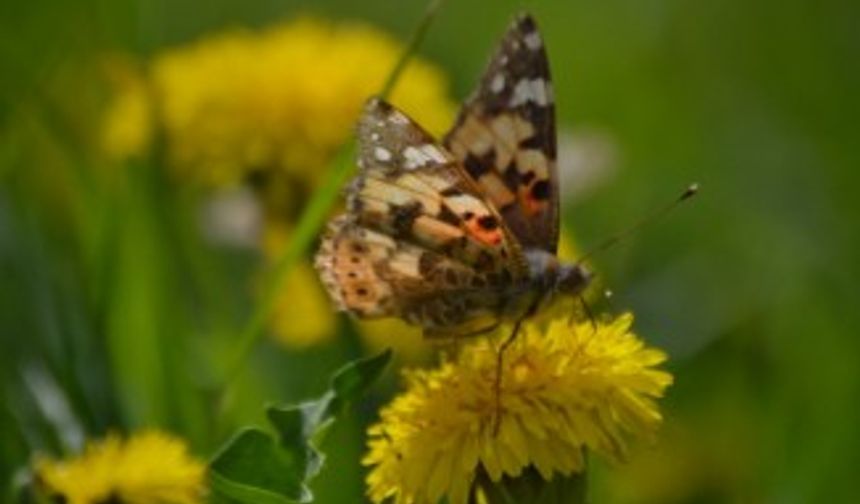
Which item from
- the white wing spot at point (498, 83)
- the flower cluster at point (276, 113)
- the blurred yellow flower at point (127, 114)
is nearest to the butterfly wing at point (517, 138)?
the white wing spot at point (498, 83)

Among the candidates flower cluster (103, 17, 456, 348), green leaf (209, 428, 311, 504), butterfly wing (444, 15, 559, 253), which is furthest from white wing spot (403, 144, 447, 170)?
flower cluster (103, 17, 456, 348)

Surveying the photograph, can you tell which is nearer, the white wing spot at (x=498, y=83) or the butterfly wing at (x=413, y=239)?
the butterfly wing at (x=413, y=239)

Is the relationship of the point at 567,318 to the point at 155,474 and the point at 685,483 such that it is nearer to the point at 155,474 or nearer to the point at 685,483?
the point at 155,474

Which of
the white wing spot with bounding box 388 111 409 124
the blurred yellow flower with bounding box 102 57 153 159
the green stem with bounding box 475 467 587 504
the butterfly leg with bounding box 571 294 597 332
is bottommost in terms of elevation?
the green stem with bounding box 475 467 587 504

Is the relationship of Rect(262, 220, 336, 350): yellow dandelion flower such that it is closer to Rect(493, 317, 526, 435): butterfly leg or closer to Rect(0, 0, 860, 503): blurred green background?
Rect(0, 0, 860, 503): blurred green background

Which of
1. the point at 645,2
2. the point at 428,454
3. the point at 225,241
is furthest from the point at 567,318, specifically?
the point at 645,2

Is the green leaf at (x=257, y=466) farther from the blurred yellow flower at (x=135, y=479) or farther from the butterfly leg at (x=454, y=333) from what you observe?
the butterfly leg at (x=454, y=333)
